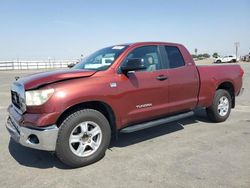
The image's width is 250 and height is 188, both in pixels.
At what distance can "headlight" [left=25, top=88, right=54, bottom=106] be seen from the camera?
12.6ft

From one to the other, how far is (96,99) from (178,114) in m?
2.11

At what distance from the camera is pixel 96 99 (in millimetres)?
4234

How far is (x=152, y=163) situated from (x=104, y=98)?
1.22 m

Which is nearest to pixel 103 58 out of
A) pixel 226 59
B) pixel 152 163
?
pixel 152 163

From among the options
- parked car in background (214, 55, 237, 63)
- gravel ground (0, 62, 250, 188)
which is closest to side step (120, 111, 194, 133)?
gravel ground (0, 62, 250, 188)

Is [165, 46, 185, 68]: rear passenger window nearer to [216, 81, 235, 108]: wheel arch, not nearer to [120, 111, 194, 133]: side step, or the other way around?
[120, 111, 194, 133]: side step

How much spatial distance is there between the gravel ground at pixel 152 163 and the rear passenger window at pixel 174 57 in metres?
1.41

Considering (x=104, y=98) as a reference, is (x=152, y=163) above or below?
below

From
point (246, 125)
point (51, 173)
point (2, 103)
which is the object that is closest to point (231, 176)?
point (51, 173)

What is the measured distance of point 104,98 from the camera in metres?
4.33

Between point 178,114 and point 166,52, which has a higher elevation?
point 166,52

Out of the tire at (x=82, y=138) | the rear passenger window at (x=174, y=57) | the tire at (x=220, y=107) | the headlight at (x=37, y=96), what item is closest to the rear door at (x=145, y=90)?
the rear passenger window at (x=174, y=57)

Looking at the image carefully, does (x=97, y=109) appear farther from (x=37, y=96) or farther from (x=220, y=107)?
(x=220, y=107)

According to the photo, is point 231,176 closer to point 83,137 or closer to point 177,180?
point 177,180
